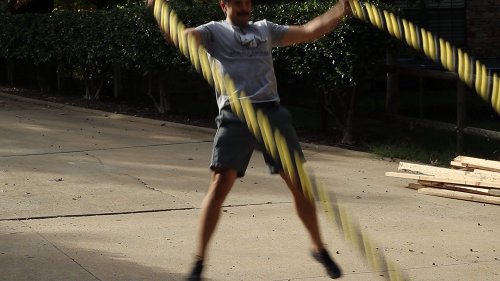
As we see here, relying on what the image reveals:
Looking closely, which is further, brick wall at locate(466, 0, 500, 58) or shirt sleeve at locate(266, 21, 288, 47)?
brick wall at locate(466, 0, 500, 58)

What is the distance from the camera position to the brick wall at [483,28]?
2144 centimetres

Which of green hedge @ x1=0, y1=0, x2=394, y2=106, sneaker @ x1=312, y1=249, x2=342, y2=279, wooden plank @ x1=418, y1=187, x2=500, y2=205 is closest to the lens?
sneaker @ x1=312, y1=249, x2=342, y2=279

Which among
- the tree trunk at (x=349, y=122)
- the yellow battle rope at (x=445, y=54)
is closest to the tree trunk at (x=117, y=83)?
the tree trunk at (x=349, y=122)

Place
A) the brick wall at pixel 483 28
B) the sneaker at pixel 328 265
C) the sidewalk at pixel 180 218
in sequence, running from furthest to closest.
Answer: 1. the brick wall at pixel 483 28
2. the sidewalk at pixel 180 218
3. the sneaker at pixel 328 265

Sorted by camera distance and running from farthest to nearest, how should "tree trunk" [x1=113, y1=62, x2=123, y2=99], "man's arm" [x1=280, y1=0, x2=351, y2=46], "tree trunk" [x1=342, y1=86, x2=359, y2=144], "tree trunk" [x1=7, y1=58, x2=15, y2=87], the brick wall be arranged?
the brick wall → "tree trunk" [x1=7, y1=58, x2=15, y2=87] → "tree trunk" [x1=113, y1=62, x2=123, y2=99] → "tree trunk" [x1=342, y1=86, x2=359, y2=144] → "man's arm" [x1=280, y1=0, x2=351, y2=46]

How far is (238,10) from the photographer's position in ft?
19.2

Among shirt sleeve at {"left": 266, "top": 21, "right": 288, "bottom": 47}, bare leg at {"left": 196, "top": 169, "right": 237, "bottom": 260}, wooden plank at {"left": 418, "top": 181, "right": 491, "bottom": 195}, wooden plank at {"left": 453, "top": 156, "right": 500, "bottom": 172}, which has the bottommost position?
wooden plank at {"left": 418, "top": 181, "right": 491, "bottom": 195}

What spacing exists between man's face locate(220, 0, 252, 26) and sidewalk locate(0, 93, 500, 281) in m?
1.89

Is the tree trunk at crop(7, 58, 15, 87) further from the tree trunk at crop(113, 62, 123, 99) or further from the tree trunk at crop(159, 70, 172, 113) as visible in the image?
the tree trunk at crop(159, 70, 172, 113)

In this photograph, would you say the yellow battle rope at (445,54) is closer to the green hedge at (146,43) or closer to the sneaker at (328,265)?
the sneaker at (328,265)

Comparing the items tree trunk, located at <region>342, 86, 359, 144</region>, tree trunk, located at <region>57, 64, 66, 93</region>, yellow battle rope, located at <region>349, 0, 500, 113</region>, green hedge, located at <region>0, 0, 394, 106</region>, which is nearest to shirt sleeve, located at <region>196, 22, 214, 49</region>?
yellow battle rope, located at <region>349, 0, 500, 113</region>

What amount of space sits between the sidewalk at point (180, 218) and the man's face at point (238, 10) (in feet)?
6.21

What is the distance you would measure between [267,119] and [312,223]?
3.04ft

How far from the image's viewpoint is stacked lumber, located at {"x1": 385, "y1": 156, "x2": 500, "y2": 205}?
968 centimetres
